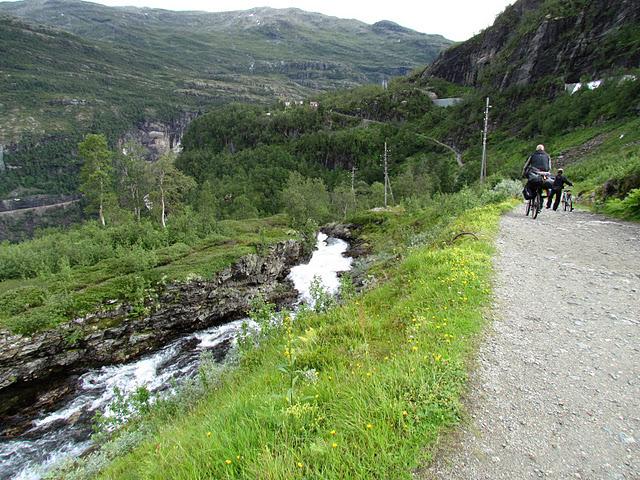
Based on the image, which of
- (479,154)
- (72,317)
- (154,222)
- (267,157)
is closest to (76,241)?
(154,222)

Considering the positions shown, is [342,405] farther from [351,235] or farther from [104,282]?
[351,235]

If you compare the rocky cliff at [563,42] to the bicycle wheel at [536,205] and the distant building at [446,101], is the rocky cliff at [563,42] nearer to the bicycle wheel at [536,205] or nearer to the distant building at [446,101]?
the distant building at [446,101]

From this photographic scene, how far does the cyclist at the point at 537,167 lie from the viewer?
1520 cm

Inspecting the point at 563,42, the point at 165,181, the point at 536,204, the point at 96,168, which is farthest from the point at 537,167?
the point at 563,42

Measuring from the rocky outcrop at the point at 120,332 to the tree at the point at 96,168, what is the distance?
23.3 m

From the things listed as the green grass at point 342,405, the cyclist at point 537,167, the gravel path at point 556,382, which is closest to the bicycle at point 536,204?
the cyclist at point 537,167

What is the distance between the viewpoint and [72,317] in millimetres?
26188

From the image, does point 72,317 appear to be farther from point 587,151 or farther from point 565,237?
point 587,151

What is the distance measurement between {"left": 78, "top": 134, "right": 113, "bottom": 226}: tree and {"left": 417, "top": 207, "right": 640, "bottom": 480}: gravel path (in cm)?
4859

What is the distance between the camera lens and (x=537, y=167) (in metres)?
15.4

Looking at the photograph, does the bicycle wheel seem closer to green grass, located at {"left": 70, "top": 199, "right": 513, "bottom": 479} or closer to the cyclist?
the cyclist

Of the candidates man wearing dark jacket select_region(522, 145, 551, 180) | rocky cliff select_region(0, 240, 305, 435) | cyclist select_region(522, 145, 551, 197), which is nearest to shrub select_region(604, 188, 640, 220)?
cyclist select_region(522, 145, 551, 197)

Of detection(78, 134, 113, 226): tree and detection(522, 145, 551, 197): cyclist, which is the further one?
detection(78, 134, 113, 226): tree

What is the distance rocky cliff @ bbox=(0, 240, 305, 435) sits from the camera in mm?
22812
